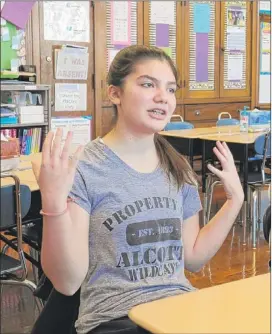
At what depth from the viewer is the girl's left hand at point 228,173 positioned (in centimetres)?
108

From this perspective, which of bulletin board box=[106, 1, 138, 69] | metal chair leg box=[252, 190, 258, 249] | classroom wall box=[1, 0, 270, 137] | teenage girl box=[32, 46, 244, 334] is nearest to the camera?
teenage girl box=[32, 46, 244, 334]

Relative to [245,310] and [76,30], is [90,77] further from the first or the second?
[245,310]

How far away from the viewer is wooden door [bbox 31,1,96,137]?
4266mm

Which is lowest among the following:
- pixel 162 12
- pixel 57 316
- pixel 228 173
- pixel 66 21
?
pixel 57 316

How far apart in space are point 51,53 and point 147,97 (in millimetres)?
3458

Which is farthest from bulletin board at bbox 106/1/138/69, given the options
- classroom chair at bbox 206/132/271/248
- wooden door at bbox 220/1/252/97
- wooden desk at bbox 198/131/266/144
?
classroom chair at bbox 206/132/271/248

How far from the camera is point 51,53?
4.39 metres

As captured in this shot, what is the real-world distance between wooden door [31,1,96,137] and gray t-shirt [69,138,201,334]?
129 inches

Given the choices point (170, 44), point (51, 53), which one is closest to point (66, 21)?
point (51, 53)

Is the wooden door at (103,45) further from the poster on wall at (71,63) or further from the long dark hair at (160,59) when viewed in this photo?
the long dark hair at (160,59)

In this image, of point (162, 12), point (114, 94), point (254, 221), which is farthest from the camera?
point (162, 12)

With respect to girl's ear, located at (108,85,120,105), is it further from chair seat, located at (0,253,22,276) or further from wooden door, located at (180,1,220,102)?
wooden door, located at (180,1,220,102)

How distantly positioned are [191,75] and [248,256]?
2.60 m

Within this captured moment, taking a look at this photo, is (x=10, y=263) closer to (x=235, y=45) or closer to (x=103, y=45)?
(x=103, y=45)
